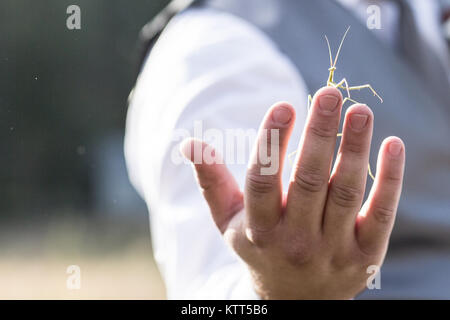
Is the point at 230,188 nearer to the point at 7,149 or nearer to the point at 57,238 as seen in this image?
the point at 7,149

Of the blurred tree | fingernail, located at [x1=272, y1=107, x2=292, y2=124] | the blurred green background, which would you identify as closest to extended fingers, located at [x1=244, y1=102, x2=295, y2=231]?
fingernail, located at [x1=272, y1=107, x2=292, y2=124]

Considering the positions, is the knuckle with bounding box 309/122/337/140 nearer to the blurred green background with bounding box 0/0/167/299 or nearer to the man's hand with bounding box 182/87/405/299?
the man's hand with bounding box 182/87/405/299

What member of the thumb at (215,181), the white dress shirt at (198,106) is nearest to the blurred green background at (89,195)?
the white dress shirt at (198,106)

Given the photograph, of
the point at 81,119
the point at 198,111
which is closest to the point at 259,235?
the point at 198,111

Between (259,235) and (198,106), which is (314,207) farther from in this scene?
(198,106)

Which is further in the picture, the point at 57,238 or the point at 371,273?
the point at 57,238

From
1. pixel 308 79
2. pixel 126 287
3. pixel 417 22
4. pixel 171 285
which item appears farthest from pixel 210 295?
pixel 126 287
